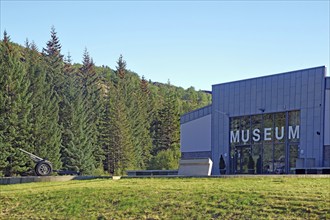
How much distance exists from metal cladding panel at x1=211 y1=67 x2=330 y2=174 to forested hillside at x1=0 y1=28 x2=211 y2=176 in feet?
46.8

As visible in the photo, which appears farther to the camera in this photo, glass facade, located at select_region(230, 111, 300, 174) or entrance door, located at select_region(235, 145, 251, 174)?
entrance door, located at select_region(235, 145, 251, 174)

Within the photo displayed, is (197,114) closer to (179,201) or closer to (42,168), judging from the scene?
(42,168)

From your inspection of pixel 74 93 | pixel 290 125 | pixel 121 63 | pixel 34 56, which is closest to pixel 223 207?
pixel 290 125

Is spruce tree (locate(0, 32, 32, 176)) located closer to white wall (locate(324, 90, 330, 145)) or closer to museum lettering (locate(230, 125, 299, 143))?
museum lettering (locate(230, 125, 299, 143))

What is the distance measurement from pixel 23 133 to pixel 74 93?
11818mm

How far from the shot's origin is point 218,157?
35938 millimetres

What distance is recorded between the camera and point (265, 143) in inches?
1302

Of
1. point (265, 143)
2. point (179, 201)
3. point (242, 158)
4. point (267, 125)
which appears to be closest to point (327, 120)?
point (267, 125)

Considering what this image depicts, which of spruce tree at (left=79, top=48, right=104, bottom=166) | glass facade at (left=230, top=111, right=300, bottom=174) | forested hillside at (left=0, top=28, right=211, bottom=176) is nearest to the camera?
glass facade at (left=230, top=111, right=300, bottom=174)

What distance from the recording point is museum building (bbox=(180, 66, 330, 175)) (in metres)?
29.7

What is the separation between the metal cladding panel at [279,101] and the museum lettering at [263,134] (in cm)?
57

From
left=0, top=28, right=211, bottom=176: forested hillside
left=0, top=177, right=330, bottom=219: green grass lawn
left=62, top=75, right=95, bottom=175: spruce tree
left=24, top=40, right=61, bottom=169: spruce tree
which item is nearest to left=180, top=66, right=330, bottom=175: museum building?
left=0, top=177, right=330, bottom=219: green grass lawn

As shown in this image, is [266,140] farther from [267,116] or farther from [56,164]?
[56,164]

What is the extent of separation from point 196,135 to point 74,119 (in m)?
18.2
